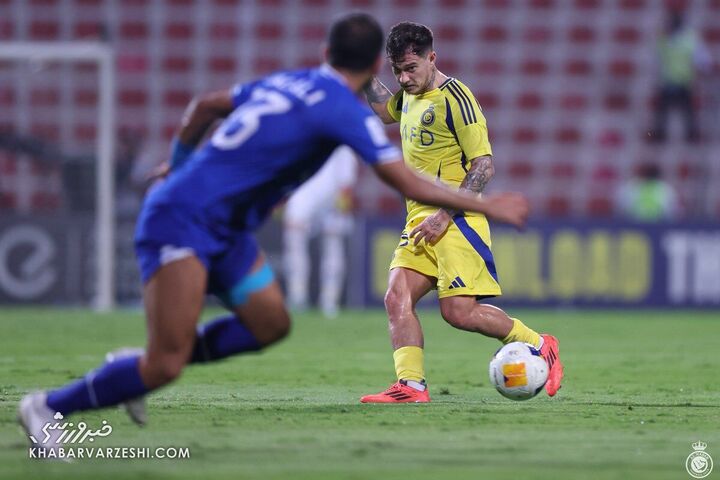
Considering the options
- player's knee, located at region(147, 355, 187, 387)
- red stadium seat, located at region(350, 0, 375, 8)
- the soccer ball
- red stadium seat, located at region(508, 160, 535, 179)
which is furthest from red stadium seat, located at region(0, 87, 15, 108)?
player's knee, located at region(147, 355, 187, 387)

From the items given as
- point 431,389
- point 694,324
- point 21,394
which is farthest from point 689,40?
point 21,394

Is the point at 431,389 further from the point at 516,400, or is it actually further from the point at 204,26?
the point at 204,26

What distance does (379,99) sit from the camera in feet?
25.7

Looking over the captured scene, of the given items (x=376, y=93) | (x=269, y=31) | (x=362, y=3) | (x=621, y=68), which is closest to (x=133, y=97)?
(x=269, y=31)

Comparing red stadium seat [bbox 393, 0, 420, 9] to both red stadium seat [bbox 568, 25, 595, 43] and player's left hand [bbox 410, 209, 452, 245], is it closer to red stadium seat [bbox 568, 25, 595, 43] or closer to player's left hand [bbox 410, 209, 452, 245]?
red stadium seat [bbox 568, 25, 595, 43]

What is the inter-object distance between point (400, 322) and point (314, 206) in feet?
28.4

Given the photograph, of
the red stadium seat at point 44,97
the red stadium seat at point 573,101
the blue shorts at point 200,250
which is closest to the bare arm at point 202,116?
the blue shorts at point 200,250

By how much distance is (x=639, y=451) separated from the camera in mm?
5230

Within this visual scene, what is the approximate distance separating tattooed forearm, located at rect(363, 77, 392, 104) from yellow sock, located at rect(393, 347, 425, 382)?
61.4 inches

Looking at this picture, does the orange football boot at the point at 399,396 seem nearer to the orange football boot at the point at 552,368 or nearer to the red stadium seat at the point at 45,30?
the orange football boot at the point at 552,368

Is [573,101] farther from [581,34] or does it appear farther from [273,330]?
[273,330]

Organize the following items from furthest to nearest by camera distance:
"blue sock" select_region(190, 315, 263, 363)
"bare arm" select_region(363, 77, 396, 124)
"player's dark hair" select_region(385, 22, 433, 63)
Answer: "bare arm" select_region(363, 77, 396, 124)
"player's dark hair" select_region(385, 22, 433, 63)
"blue sock" select_region(190, 315, 263, 363)

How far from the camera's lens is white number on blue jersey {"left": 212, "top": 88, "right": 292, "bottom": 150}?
5262 millimetres

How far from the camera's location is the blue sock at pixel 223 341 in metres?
5.60
